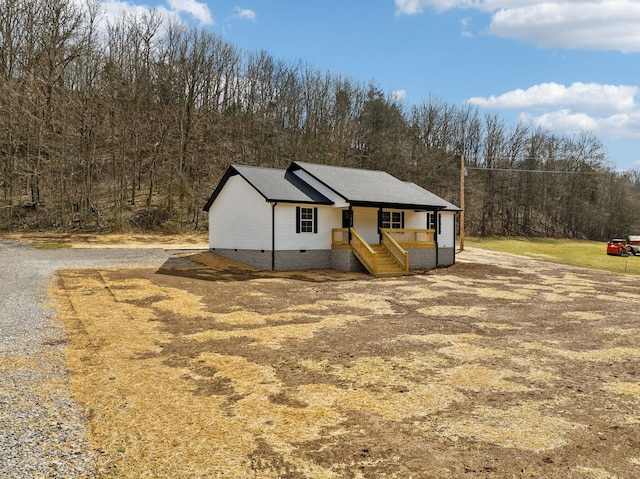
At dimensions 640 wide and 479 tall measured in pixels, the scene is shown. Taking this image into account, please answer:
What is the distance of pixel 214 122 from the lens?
142 ft

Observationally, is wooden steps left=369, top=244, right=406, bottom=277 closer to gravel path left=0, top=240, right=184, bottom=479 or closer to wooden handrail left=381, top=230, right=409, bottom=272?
wooden handrail left=381, top=230, right=409, bottom=272

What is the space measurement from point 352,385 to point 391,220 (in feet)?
64.5

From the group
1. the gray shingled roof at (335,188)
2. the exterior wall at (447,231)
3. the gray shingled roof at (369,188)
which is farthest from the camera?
the exterior wall at (447,231)

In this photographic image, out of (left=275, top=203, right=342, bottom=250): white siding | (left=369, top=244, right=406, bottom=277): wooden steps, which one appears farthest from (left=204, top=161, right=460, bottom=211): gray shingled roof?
(left=369, top=244, right=406, bottom=277): wooden steps

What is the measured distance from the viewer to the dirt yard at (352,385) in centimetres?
425

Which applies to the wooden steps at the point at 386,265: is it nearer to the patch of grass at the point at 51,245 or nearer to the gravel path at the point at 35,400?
the gravel path at the point at 35,400

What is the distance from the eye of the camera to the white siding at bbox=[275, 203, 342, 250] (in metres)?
21.5

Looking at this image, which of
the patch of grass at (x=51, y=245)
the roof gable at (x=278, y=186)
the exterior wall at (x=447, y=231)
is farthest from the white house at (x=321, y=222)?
the patch of grass at (x=51, y=245)

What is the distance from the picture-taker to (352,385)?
21.2 ft

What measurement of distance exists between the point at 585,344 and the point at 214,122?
40.2m

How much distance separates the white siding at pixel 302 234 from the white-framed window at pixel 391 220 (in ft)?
9.98

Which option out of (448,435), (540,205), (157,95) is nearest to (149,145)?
(157,95)

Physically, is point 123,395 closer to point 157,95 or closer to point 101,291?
point 101,291

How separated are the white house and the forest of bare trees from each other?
13518mm
